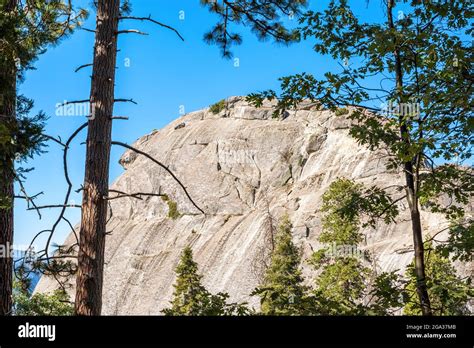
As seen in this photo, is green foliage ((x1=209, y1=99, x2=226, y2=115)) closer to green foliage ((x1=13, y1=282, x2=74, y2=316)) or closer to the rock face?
the rock face

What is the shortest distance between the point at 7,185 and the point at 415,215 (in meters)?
5.65

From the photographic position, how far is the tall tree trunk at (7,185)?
740cm

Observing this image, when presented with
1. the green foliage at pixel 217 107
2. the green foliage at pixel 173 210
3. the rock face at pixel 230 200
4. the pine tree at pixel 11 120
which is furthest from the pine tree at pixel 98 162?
the green foliage at pixel 217 107

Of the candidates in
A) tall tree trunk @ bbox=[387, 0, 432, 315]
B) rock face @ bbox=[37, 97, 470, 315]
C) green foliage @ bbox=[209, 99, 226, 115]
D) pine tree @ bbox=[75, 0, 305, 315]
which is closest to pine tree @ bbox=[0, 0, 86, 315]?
pine tree @ bbox=[75, 0, 305, 315]

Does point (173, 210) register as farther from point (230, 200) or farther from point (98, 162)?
point (98, 162)

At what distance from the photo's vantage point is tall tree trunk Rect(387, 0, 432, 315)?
6.73m

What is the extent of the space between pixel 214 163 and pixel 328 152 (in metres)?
14.7

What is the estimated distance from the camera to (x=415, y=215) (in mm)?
7238

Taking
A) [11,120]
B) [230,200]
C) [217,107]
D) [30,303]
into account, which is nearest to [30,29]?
[11,120]

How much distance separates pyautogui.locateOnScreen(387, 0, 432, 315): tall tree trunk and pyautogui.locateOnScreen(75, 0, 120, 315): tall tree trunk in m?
3.46

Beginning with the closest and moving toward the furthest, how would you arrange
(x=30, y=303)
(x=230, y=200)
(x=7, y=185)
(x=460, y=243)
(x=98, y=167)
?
1. (x=98, y=167)
2. (x=460, y=243)
3. (x=7, y=185)
4. (x=30, y=303)
5. (x=230, y=200)
